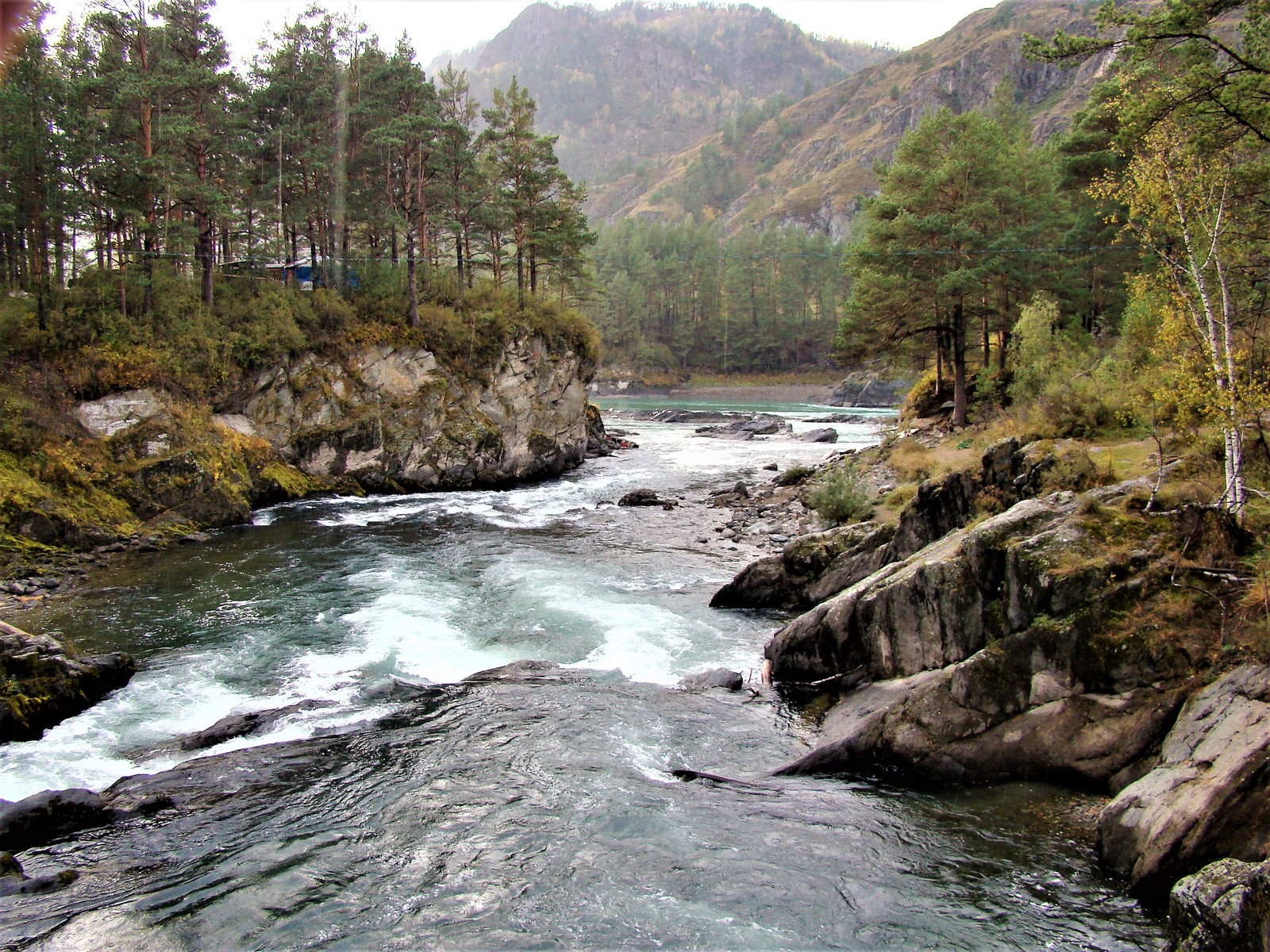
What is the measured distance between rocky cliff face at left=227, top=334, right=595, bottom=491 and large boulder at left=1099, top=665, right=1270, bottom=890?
28.6m

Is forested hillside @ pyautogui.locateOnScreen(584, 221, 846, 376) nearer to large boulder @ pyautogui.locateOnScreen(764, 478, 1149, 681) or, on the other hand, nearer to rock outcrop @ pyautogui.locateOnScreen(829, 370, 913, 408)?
rock outcrop @ pyautogui.locateOnScreen(829, 370, 913, 408)

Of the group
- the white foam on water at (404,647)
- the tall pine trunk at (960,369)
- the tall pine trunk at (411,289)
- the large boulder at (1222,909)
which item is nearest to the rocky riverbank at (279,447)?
the tall pine trunk at (411,289)

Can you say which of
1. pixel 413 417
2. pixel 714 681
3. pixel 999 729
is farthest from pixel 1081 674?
pixel 413 417

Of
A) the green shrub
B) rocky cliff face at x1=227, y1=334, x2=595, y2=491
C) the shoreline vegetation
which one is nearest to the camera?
the shoreline vegetation

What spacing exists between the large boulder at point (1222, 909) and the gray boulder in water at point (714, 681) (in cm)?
743

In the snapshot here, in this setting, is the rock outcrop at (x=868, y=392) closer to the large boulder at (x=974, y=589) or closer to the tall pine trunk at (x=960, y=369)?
the tall pine trunk at (x=960, y=369)

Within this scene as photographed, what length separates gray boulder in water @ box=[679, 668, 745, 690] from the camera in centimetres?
1373

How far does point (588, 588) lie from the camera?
19.5m

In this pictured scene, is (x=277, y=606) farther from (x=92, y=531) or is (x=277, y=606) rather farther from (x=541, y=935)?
(x=541, y=935)

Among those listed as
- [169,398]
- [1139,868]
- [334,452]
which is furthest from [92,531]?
[1139,868]

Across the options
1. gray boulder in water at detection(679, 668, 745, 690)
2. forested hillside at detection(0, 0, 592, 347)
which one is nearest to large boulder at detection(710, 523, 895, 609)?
gray boulder in water at detection(679, 668, 745, 690)

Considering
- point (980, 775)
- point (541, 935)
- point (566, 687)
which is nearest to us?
point (541, 935)

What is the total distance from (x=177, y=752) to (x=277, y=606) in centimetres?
661

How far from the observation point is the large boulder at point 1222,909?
20.2 feet
